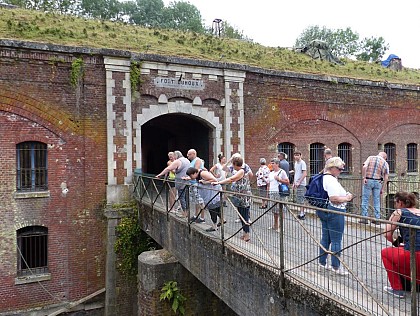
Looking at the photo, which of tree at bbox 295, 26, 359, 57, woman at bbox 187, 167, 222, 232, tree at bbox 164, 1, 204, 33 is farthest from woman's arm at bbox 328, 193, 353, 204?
tree at bbox 295, 26, 359, 57

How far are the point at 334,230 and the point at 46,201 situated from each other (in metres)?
9.28

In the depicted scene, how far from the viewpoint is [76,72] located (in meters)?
11.6

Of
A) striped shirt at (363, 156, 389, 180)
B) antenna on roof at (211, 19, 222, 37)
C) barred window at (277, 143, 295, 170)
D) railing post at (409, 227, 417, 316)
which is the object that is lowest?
railing post at (409, 227, 417, 316)

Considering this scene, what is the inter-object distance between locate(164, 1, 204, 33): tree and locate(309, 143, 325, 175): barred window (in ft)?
106

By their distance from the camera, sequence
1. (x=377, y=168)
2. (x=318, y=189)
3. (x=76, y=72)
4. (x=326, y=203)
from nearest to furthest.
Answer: (x=318, y=189) → (x=326, y=203) → (x=377, y=168) → (x=76, y=72)

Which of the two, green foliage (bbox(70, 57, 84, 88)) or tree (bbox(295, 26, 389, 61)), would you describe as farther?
tree (bbox(295, 26, 389, 61))

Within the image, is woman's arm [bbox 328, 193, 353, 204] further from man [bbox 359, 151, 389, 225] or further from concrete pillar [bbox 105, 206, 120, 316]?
concrete pillar [bbox 105, 206, 120, 316]

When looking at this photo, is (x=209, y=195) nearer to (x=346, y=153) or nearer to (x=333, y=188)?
(x=333, y=188)

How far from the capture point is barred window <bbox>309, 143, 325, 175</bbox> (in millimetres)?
16023

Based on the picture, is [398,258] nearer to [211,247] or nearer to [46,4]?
[211,247]

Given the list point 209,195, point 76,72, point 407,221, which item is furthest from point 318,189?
point 76,72

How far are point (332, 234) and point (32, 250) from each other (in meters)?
9.73

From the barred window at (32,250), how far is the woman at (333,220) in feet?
30.2

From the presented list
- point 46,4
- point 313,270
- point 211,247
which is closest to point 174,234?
point 211,247
